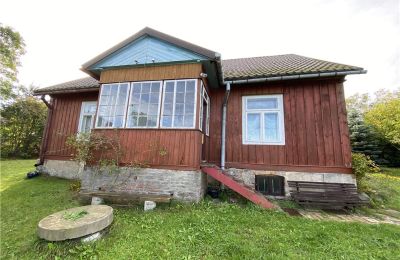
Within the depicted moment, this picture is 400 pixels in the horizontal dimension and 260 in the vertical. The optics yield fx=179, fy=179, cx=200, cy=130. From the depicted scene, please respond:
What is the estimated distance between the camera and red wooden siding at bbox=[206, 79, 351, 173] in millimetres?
5660

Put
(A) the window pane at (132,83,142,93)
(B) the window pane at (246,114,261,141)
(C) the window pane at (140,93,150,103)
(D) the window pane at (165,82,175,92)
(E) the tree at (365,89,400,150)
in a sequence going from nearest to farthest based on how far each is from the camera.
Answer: (D) the window pane at (165,82,175,92)
(C) the window pane at (140,93,150,103)
(A) the window pane at (132,83,142,93)
(B) the window pane at (246,114,261,141)
(E) the tree at (365,89,400,150)

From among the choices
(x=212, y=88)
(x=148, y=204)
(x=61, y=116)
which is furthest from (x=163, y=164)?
(x=61, y=116)

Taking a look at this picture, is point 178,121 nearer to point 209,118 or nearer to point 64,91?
point 209,118

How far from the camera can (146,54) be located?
5.85 meters

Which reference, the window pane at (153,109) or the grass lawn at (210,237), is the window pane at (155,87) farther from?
the grass lawn at (210,237)

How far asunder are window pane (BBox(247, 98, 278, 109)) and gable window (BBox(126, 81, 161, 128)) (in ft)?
10.9

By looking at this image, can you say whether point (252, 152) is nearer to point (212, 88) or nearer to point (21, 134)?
point (212, 88)

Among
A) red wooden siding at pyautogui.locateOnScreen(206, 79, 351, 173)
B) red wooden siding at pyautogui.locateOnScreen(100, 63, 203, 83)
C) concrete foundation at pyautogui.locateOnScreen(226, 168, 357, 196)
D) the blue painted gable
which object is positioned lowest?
concrete foundation at pyautogui.locateOnScreen(226, 168, 357, 196)

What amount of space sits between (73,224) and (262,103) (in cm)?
620

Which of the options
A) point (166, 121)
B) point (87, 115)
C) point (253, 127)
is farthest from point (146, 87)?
point (87, 115)

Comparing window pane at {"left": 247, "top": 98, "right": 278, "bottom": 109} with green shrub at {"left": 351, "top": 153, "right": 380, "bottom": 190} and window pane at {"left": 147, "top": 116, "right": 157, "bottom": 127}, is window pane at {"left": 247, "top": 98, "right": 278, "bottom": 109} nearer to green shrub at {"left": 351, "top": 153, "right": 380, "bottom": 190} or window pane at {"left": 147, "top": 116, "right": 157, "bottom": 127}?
green shrub at {"left": 351, "top": 153, "right": 380, "bottom": 190}

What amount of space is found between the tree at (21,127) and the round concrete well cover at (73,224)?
18137 mm

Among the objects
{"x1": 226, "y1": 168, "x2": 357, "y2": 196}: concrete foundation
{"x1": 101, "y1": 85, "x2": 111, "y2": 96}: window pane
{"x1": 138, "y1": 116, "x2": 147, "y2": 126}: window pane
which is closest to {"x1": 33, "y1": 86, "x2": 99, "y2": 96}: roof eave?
{"x1": 101, "y1": 85, "x2": 111, "y2": 96}: window pane

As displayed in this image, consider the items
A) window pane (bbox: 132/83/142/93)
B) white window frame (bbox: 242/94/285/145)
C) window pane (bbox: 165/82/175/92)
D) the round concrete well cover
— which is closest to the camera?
the round concrete well cover
